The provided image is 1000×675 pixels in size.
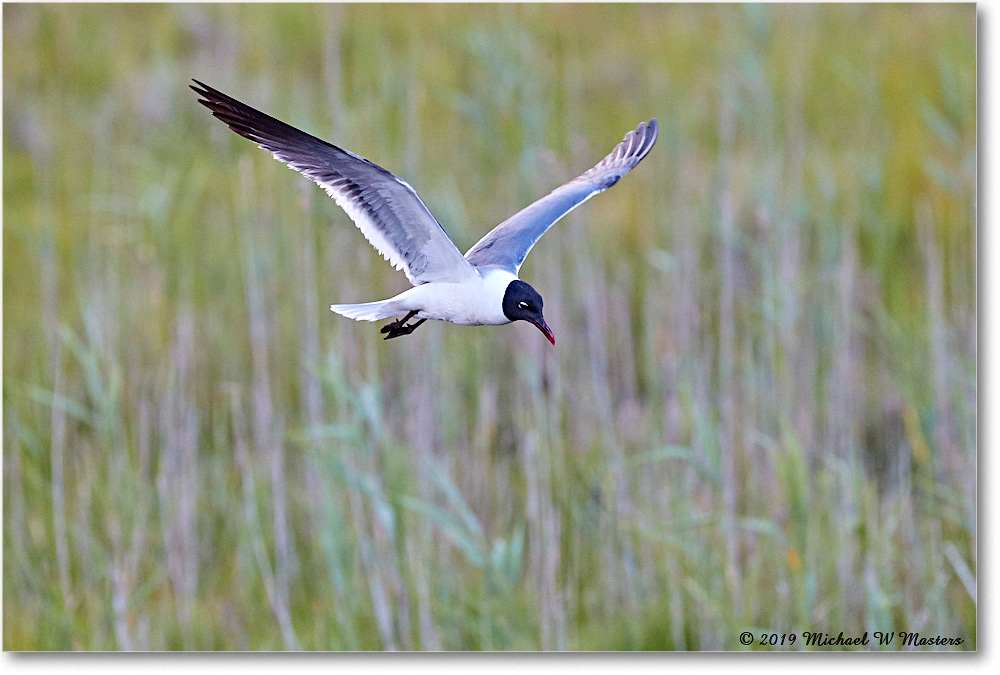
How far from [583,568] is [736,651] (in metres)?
0.32

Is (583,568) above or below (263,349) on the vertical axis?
below

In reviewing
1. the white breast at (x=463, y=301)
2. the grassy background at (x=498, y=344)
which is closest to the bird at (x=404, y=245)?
the white breast at (x=463, y=301)

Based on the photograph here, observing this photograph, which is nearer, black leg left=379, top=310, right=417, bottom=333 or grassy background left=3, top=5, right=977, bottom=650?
black leg left=379, top=310, right=417, bottom=333

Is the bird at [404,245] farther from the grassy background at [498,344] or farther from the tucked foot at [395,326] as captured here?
the grassy background at [498,344]

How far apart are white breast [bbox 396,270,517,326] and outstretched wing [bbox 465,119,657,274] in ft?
0.46

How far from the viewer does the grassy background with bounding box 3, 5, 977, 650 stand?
2.22m

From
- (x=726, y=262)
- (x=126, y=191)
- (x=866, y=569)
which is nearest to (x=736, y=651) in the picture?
(x=866, y=569)

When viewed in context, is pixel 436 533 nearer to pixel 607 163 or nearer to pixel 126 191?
pixel 607 163

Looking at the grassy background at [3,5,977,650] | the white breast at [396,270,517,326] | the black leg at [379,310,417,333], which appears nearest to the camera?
the white breast at [396,270,517,326]

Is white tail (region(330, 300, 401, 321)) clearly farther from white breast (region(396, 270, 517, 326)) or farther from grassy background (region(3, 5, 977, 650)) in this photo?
grassy background (region(3, 5, 977, 650))

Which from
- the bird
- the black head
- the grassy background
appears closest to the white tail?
the bird

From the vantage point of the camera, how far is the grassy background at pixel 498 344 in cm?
222

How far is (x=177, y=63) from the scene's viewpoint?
2.72 metres

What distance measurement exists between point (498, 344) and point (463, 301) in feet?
3.67
